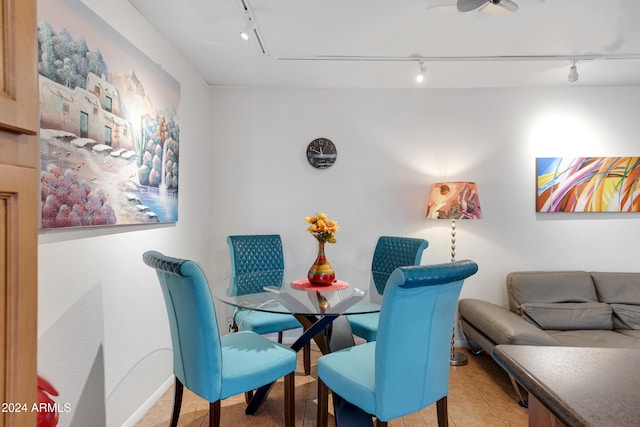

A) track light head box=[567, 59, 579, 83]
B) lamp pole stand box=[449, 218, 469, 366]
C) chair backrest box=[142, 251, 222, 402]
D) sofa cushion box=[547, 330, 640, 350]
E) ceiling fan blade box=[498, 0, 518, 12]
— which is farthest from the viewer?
lamp pole stand box=[449, 218, 469, 366]

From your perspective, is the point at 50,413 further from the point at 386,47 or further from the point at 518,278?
the point at 518,278

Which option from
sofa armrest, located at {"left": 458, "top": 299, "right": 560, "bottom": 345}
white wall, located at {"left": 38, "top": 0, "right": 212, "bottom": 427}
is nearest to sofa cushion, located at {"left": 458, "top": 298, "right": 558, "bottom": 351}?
sofa armrest, located at {"left": 458, "top": 299, "right": 560, "bottom": 345}

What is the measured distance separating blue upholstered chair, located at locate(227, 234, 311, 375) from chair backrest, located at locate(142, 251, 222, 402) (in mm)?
602

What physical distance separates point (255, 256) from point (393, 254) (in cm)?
121

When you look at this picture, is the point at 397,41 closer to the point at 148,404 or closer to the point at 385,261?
the point at 385,261

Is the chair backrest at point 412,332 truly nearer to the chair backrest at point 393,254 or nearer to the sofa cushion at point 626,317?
the chair backrest at point 393,254

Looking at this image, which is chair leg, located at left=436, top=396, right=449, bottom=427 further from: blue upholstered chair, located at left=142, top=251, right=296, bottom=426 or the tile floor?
blue upholstered chair, located at left=142, top=251, right=296, bottom=426

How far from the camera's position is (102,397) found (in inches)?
71.2

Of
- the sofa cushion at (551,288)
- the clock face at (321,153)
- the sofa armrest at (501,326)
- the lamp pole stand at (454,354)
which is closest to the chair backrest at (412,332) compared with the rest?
the sofa armrest at (501,326)

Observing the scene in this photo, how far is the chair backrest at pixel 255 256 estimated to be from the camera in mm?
2941

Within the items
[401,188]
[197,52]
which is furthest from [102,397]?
[401,188]

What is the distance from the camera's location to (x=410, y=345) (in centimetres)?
150

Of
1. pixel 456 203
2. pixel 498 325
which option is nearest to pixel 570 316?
pixel 498 325

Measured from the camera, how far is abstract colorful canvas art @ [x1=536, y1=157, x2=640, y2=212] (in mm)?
3330
